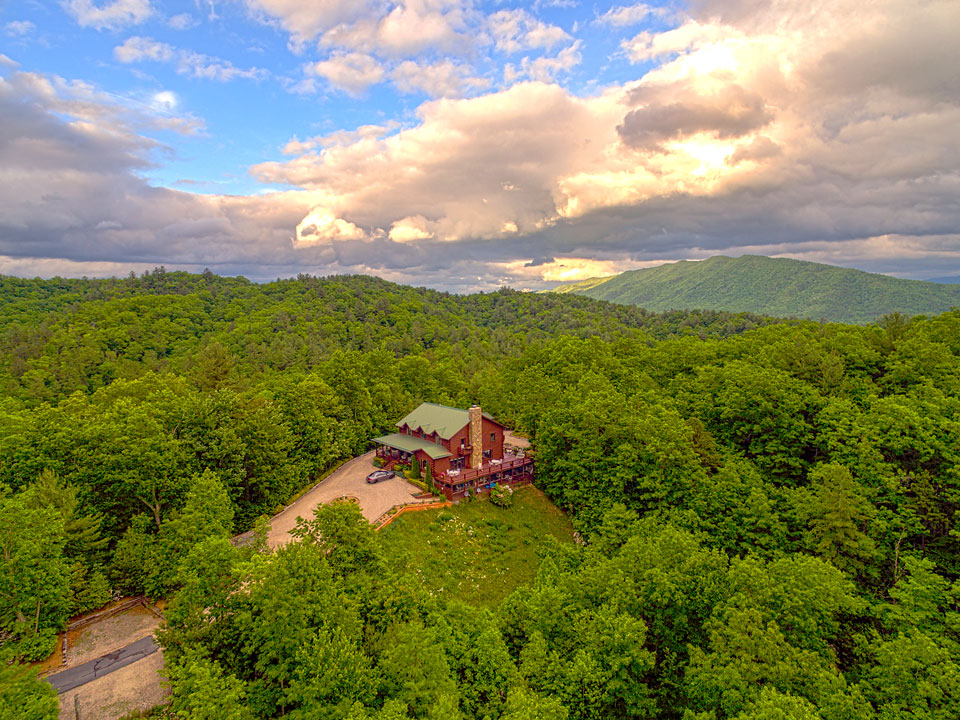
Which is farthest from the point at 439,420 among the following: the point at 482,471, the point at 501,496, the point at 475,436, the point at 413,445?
the point at 501,496

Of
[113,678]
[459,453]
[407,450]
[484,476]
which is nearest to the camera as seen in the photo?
[113,678]

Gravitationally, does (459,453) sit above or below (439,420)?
below

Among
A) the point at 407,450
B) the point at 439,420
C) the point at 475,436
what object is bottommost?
the point at 407,450

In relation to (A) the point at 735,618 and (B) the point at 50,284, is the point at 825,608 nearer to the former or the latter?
(A) the point at 735,618

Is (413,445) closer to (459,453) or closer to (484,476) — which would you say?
(459,453)

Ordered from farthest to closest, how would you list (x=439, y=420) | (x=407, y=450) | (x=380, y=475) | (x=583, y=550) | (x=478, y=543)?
(x=439, y=420)
(x=407, y=450)
(x=380, y=475)
(x=478, y=543)
(x=583, y=550)

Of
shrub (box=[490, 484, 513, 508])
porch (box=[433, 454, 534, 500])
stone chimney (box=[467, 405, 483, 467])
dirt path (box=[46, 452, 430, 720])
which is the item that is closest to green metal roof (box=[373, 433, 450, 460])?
porch (box=[433, 454, 534, 500])

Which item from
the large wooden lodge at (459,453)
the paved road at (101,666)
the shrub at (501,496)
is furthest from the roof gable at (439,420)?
the paved road at (101,666)
